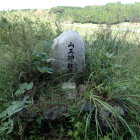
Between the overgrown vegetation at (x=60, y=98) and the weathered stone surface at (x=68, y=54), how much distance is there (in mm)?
121

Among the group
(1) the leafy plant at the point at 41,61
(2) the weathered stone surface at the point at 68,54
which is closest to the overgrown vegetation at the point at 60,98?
(1) the leafy plant at the point at 41,61

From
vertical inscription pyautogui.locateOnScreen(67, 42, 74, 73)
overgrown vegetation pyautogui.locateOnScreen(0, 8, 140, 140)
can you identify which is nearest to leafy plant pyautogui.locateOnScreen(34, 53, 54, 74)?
overgrown vegetation pyautogui.locateOnScreen(0, 8, 140, 140)

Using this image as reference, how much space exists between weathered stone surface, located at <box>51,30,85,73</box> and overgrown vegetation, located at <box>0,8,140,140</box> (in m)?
0.12

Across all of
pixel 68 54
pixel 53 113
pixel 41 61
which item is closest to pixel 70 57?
pixel 68 54

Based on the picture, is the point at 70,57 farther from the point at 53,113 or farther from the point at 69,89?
the point at 53,113

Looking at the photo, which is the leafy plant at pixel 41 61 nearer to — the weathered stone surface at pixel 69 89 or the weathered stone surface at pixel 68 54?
the weathered stone surface at pixel 68 54

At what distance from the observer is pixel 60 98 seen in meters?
3.14

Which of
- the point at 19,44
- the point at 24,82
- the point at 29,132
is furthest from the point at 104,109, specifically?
the point at 19,44

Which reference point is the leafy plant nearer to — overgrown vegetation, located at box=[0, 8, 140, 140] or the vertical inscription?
overgrown vegetation, located at box=[0, 8, 140, 140]

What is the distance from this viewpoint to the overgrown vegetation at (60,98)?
2814 mm

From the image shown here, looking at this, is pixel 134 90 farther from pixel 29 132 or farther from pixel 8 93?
pixel 8 93

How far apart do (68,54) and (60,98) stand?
0.67 m

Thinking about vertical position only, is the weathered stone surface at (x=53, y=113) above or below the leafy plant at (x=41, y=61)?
below

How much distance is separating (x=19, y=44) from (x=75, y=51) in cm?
78
